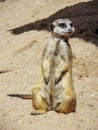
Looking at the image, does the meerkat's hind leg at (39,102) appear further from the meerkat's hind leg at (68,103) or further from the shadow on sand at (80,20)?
the shadow on sand at (80,20)

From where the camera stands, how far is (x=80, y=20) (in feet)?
29.2

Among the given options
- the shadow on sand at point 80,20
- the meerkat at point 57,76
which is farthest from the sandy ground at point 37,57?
the meerkat at point 57,76

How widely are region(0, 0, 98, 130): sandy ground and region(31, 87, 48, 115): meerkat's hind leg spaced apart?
7 centimetres

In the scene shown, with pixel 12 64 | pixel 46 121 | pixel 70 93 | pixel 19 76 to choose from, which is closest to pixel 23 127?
pixel 46 121

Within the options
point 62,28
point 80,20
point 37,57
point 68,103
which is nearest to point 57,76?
point 68,103

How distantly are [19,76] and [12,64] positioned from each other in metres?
0.63

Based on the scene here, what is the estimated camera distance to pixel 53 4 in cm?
1030

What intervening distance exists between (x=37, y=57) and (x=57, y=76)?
195 cm

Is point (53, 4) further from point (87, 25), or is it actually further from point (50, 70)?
point (50, 70)

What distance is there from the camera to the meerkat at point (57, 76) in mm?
5785

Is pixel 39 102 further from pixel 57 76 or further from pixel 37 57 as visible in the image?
pixel 37 57

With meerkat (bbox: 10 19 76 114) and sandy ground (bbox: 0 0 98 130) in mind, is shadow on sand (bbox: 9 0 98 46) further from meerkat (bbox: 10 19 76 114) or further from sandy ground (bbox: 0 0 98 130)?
meerkat (bbox: 10 19 76 114)

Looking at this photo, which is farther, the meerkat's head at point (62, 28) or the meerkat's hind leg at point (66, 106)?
the meerkat's hind leg at point (66, 106)

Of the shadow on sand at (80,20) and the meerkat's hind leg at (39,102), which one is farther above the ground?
the meerkat's hind leg at (39,102)
